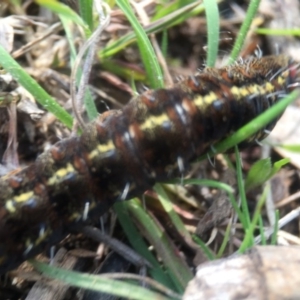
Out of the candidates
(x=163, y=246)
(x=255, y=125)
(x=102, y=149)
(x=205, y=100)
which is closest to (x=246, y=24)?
(x=205, y=100)

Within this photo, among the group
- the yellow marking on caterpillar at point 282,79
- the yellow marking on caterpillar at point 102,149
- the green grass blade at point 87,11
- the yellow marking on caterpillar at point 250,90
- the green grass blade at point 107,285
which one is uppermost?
the green grass blade at point 87,11

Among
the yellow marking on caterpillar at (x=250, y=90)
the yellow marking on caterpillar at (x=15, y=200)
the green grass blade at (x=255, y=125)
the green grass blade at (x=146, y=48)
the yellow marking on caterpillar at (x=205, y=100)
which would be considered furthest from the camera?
the green grass blade at (x=146, y=48)

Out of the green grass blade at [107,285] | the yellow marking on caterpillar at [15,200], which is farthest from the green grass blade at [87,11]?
the green grass blade at [107,285]

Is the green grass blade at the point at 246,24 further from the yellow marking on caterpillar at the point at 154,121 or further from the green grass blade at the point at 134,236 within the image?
the green grass blade at the point at 134,236

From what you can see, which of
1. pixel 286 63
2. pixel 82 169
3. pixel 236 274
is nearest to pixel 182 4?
pixel 286 63

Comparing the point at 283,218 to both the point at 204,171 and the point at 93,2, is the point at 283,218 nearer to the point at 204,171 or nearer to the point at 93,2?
the point at 204,171

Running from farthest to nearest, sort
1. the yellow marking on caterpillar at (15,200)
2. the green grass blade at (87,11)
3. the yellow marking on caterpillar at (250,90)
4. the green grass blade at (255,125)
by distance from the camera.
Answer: the green grass blade at (87,11)
the yellow marking on caterpillar at (250,90)
the yellow marking on caterpillar at (15,200)
the green grass blade at (255,125)
